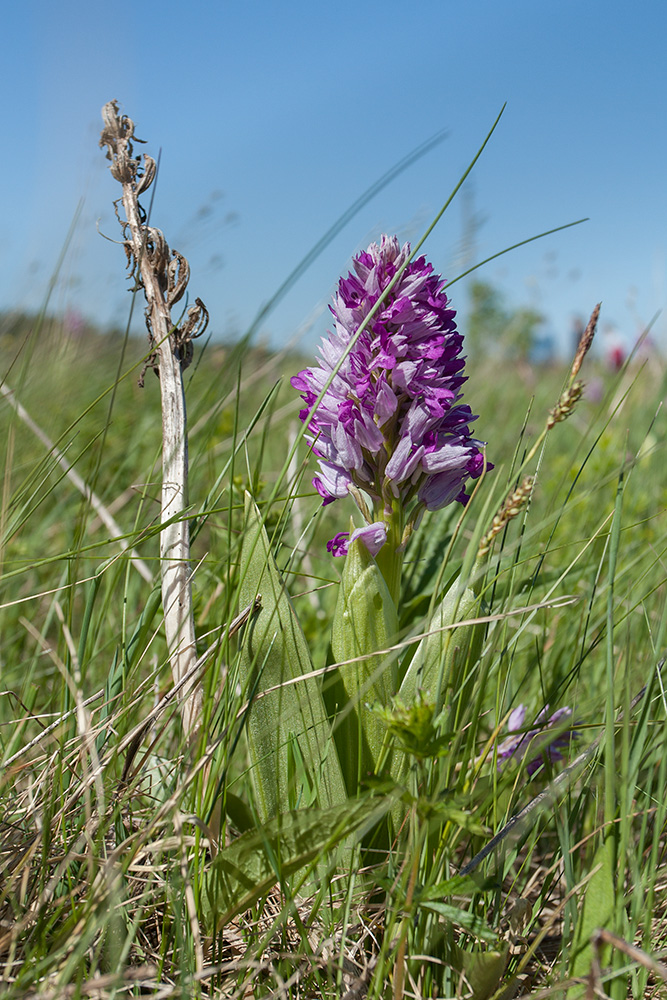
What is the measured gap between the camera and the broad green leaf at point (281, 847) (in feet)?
3.16

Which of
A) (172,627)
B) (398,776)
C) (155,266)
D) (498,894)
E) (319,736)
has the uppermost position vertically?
(155,266)

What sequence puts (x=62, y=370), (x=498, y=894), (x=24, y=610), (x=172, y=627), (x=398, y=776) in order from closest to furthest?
1. (x=498, y=894)
2. (x=398, y=776)
3. (x=172, y=627)
4. (x=24, y=610)
5. (x=62, y=370)

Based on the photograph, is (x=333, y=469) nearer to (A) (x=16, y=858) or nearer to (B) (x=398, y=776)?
(B) (x=398, y=776)

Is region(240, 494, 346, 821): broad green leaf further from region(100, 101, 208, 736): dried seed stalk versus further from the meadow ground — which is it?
region(100, 101, 208, 736): dried seed stalk

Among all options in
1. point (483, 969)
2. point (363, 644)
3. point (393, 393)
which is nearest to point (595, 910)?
point (483, 969)

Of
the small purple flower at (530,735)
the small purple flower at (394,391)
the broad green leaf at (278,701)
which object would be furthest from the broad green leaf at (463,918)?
the small purple flower at (394,391)

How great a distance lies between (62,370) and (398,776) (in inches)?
108

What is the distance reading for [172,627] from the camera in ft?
4.38

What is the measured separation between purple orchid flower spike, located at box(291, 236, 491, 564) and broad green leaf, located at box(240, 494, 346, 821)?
23 centimetres

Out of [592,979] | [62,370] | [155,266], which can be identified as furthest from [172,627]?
[62,370]

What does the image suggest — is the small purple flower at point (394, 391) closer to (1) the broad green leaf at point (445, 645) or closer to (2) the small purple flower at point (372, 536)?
(2) the small purple flower at point (372, 536)

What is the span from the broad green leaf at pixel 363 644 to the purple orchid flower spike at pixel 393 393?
166 mm

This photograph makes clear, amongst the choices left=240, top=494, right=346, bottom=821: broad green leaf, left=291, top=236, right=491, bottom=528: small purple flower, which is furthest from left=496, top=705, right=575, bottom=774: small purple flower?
left=291, top=236, right=491, bottom=528: small purple flower

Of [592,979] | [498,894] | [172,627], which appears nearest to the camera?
[592,979]
